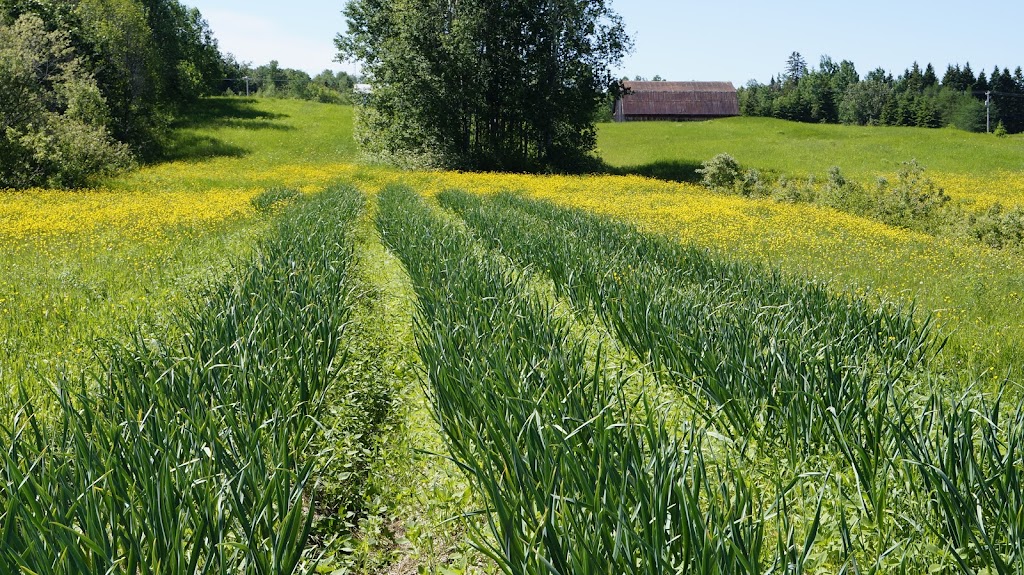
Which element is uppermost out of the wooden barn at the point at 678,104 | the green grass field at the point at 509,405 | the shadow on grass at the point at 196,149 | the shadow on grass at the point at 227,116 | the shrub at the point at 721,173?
the wooden barn at the point at 678,104

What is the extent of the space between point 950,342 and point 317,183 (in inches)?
822

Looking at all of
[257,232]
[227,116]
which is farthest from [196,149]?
[257,232]

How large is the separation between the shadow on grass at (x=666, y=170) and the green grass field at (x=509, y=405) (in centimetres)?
2135

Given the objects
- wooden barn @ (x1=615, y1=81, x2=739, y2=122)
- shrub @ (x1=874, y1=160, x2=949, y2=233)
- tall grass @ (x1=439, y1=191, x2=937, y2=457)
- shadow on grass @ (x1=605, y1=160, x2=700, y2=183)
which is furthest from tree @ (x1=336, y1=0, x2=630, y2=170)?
wooden barn @ (x1=615, y1=81, x2=739, y2=122)

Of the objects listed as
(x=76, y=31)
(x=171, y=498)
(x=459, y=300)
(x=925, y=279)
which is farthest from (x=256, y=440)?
(x=76, y=31)

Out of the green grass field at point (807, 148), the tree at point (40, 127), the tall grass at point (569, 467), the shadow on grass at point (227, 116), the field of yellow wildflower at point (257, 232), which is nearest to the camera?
the tall grass at point (569, 467)

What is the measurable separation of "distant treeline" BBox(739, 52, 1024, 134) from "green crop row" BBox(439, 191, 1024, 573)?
80352mm

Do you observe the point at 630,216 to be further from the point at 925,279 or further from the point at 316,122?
the point at 316,122

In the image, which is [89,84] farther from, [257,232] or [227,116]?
[257,232]

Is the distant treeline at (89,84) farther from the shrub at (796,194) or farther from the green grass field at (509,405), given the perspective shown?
the shrub at (796,194)

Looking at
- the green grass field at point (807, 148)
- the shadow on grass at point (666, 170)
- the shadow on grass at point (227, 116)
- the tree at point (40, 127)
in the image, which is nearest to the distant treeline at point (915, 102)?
the green grass field at point (807, 148)

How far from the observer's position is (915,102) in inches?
3024

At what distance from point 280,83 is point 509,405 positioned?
149634 millimetres

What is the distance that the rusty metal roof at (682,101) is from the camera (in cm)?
8112
